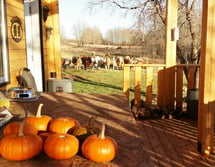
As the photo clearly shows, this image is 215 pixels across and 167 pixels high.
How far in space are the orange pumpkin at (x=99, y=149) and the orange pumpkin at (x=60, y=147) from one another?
4 cm

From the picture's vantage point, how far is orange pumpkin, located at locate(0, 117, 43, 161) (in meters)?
0.91

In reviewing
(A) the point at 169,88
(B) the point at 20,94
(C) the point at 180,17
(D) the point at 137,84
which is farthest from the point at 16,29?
(C) the point at 180,17

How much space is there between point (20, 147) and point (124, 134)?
0.48 meters

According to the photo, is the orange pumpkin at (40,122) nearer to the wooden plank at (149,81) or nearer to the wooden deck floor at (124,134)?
the wooden deck floor at (124,134)

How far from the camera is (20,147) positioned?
0.91 metres

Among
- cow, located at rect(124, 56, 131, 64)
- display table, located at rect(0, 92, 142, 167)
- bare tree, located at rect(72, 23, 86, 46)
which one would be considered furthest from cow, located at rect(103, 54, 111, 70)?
display table, located at rect(0, 92, 142, 167)

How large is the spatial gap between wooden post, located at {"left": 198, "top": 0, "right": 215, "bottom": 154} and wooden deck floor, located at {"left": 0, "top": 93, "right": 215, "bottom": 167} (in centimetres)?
19

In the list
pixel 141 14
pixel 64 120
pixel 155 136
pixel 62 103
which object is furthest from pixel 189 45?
pixel 64 120

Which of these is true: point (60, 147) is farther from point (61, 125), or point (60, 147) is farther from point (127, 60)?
point (127, 60)

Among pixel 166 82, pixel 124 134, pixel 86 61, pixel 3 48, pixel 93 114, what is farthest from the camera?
pixel 86 61

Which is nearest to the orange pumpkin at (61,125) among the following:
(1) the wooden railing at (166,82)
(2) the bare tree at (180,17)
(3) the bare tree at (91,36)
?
(1) the wooden railing at (166,82)

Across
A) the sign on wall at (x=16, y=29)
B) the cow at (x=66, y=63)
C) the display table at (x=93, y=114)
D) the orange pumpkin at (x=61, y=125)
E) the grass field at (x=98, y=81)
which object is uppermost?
the sign on wall at (x=16, y=29)

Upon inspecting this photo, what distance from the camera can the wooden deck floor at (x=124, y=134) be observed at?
0.94m

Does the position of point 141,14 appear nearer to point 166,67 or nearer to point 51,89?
point 166,67
